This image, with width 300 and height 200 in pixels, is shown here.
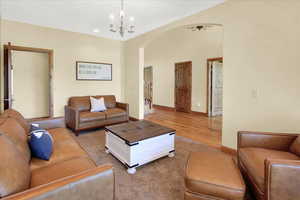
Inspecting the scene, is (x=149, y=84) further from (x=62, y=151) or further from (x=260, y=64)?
(x=62, y=151)

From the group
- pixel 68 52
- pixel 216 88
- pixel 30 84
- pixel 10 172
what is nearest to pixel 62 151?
pixel 10 172

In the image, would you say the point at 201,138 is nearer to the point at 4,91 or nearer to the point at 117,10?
the point at 117,10

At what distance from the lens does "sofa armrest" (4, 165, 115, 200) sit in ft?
2.97

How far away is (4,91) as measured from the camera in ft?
11.3

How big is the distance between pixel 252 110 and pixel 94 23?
3.89 metres

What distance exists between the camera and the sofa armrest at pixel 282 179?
3.84 ft

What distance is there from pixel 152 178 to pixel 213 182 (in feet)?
2.98

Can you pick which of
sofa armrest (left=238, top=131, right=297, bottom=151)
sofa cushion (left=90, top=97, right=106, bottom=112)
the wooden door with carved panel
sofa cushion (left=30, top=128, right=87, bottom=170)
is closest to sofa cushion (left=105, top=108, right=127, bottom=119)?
sofa cushion (left=90, top=97, right=106, bottom=112)

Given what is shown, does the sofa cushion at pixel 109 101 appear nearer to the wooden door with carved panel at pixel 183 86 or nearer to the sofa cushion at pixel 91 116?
the sofa cushion at pixel 91 116

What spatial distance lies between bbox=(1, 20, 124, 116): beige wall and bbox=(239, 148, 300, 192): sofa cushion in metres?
4.22

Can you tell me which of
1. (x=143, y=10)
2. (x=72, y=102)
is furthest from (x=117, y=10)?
(x=72, y=102)

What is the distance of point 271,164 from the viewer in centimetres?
120

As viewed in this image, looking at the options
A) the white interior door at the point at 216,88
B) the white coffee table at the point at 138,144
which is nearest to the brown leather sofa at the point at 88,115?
the white coffee table at the point at 138,144

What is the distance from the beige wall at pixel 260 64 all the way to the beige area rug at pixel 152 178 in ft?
3.13
